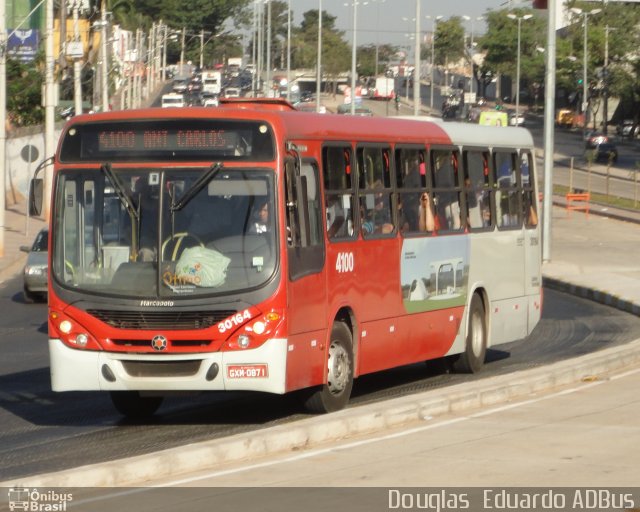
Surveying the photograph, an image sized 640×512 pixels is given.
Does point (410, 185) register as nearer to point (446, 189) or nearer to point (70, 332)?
point (446, 189)

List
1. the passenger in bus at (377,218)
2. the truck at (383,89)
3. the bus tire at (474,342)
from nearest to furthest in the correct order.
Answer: the passenger in bus at (377,218) < the bus tire at (474,342) < the truck at (383,89)

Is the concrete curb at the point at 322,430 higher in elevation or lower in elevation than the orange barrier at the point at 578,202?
higher

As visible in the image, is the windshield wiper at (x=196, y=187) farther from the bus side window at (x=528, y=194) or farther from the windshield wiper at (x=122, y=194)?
the bus side window at (x=528, y=194)

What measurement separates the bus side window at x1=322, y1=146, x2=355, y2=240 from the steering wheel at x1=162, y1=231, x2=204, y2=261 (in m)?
1.57

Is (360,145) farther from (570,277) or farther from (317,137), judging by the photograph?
(570,277)

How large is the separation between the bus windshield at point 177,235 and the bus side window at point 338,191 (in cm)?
127

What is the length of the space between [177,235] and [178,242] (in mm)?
57

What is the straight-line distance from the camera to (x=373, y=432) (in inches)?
422

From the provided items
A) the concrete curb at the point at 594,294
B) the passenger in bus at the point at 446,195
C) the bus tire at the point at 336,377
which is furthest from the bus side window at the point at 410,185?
the concrete curb at the point at 594,294

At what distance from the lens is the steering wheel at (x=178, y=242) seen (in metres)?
11.2

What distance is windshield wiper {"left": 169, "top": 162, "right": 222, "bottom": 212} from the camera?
11.2 meters

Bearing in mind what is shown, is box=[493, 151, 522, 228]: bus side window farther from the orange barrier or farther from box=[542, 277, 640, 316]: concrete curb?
the orange barrier

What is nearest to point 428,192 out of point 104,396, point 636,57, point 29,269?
point 104,396

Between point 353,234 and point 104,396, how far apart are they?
314cm
